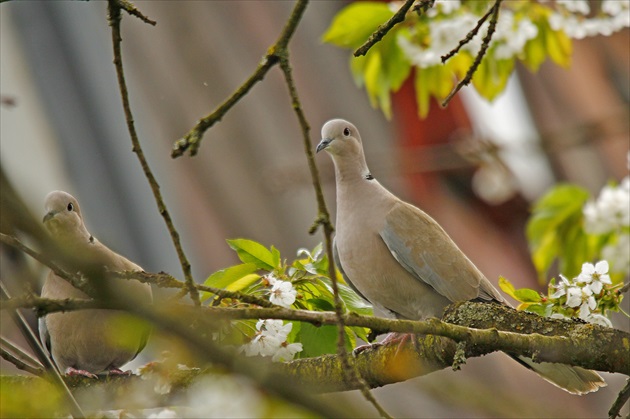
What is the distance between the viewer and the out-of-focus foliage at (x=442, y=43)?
10.2 ft

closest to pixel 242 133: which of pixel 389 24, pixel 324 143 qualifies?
pixel 324 143

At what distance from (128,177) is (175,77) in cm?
169

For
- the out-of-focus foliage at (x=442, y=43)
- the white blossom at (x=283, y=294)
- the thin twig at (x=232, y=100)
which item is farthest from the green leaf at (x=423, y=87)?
the thin twig at (x=232, y=100)

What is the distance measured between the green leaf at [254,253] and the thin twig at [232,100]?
71 centimetres

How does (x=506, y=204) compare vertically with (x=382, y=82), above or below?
below

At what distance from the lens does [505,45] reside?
10.2 feet

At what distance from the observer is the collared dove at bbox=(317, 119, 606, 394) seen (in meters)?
2.75

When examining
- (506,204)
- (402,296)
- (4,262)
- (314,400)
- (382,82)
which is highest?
(382,82)

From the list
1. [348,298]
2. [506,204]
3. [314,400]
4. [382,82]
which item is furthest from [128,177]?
[314,400]

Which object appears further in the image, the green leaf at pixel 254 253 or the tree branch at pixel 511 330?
the green leaf at pixel 254 253

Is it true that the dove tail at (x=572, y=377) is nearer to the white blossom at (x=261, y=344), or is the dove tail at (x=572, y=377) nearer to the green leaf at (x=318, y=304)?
the green leaf at (x=318, y=304)

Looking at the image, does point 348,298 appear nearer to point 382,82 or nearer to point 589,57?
point 382,82

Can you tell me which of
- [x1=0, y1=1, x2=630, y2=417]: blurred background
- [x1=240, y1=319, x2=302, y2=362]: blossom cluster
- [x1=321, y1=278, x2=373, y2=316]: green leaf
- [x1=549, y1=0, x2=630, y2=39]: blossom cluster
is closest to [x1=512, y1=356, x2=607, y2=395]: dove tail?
[x1=321, y1=278, x2=373, y2=316]: green leaf

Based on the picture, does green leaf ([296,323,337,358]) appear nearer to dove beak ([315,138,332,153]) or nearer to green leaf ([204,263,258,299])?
green leaf ([204,263,258,299])
